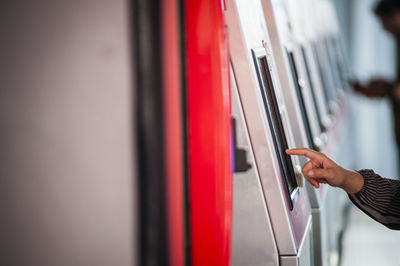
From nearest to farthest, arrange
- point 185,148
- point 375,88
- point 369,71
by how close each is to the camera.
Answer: point 185,148, point 375,88, point 369,71

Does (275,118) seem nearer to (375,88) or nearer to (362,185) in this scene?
(362,185)

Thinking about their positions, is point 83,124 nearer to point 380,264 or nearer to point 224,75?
point 224,75

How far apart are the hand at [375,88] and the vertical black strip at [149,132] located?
5417 millimetres

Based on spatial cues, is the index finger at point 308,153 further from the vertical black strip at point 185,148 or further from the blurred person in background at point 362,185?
the vertical black strip at point 185,148

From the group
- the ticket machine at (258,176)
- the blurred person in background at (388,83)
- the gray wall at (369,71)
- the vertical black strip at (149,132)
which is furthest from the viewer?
the gray wall at (369,71)

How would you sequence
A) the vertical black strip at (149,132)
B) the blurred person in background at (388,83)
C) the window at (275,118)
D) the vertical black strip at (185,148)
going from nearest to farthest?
the vertical black strip at (149,132) → the vertical black strip at (185,148) → the window at (275,118) → the blurred person in background at (388,83)

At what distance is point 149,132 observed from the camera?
668mm

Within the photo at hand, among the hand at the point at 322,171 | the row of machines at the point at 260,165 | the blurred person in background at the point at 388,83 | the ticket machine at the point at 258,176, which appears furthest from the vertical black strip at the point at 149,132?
the blurred person in background at the point at 388,83

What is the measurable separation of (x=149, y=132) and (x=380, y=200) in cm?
95

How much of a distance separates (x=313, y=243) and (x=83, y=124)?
111 centimetres

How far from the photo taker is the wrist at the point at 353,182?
135 centimetres

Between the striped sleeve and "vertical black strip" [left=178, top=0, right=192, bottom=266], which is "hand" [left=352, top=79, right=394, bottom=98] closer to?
Result: the striped sleeve

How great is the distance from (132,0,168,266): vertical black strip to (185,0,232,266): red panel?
0.13m

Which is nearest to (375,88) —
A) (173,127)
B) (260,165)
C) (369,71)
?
(369,71)
